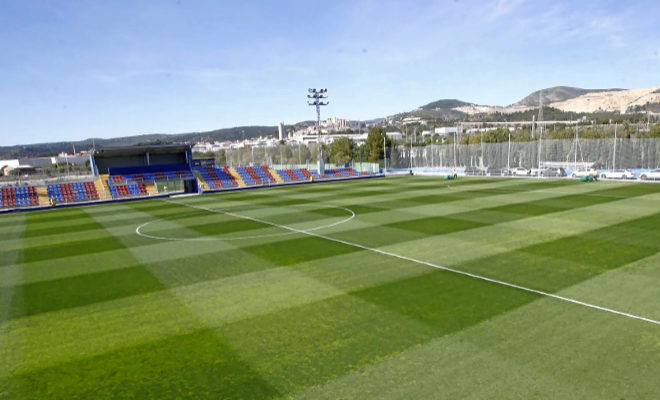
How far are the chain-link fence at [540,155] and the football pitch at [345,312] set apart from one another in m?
31.2

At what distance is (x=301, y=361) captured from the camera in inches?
279

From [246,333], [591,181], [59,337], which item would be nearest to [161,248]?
[59,337]

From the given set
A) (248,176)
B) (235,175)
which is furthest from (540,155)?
(235,175)

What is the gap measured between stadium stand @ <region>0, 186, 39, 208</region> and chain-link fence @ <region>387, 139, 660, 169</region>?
46785mm

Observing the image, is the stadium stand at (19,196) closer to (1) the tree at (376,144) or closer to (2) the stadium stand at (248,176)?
(2) the stadium stand at (248,176)

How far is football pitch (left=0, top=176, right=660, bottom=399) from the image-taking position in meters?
6.44

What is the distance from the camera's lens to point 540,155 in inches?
1912

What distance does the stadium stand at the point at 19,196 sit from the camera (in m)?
38.1

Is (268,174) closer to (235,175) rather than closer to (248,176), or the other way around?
(248,176)

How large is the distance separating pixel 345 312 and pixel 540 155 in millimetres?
47206

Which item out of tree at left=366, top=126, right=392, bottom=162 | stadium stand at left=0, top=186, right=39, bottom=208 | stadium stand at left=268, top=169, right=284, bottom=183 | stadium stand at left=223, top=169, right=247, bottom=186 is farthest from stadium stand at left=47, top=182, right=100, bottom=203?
tree at left=366, top=126, right=392, bottom=162

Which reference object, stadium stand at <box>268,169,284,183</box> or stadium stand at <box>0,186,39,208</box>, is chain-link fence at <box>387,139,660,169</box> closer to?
stadium stand at <box>268,169,284,183</box>

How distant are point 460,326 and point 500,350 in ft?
3.51

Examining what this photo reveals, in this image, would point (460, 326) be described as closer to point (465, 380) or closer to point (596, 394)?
point (465, 380)
